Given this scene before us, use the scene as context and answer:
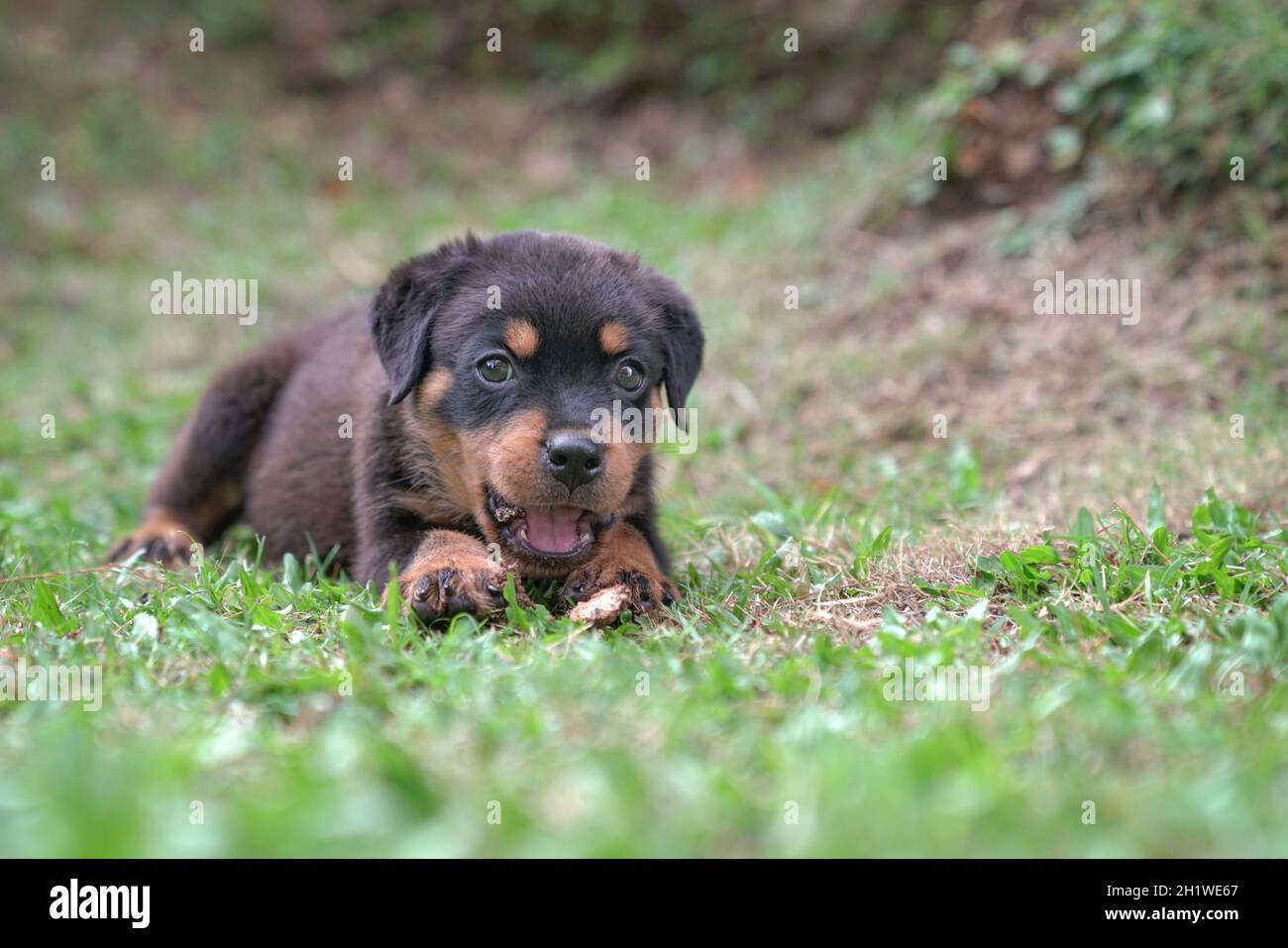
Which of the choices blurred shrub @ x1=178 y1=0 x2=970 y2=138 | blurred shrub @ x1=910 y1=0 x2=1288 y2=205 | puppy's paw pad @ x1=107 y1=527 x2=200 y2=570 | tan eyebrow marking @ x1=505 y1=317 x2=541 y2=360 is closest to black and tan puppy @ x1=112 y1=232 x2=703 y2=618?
tan eyebrow marking @ x1=505 y1=317 x2=541 y2=360

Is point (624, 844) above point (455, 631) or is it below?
below

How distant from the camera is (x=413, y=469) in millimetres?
4223

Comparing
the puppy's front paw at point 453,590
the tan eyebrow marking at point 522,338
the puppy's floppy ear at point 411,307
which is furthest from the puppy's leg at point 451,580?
the tan eyebrow marking at point 522,338

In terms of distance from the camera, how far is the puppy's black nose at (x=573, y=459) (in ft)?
12.2

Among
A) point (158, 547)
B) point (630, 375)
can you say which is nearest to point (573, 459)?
point (630, 375)

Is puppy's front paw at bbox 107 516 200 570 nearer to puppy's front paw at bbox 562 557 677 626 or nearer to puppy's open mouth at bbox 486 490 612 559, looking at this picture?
puppy's open mouth at bbox 486 490 612 559

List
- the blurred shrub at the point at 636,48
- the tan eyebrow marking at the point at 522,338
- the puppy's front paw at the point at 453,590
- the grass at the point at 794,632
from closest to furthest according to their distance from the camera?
Result: the grass at the point at 794,632 < the puppy's front paw at the point at 453,590 < the tan eyebrow marking at the point at 522,338 < the blurred shrub at the point at 636,48

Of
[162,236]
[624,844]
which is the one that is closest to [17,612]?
[624,844]

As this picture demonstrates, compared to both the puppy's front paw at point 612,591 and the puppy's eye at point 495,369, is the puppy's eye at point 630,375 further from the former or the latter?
the puppy's front paw at point 612,591

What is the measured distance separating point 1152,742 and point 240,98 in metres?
12.1

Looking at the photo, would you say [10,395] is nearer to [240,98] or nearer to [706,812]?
[240,98]

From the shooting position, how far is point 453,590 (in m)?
3.71

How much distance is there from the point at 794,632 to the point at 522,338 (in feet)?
4.05

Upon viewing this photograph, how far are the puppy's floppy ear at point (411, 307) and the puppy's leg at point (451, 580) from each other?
53 centimetres
